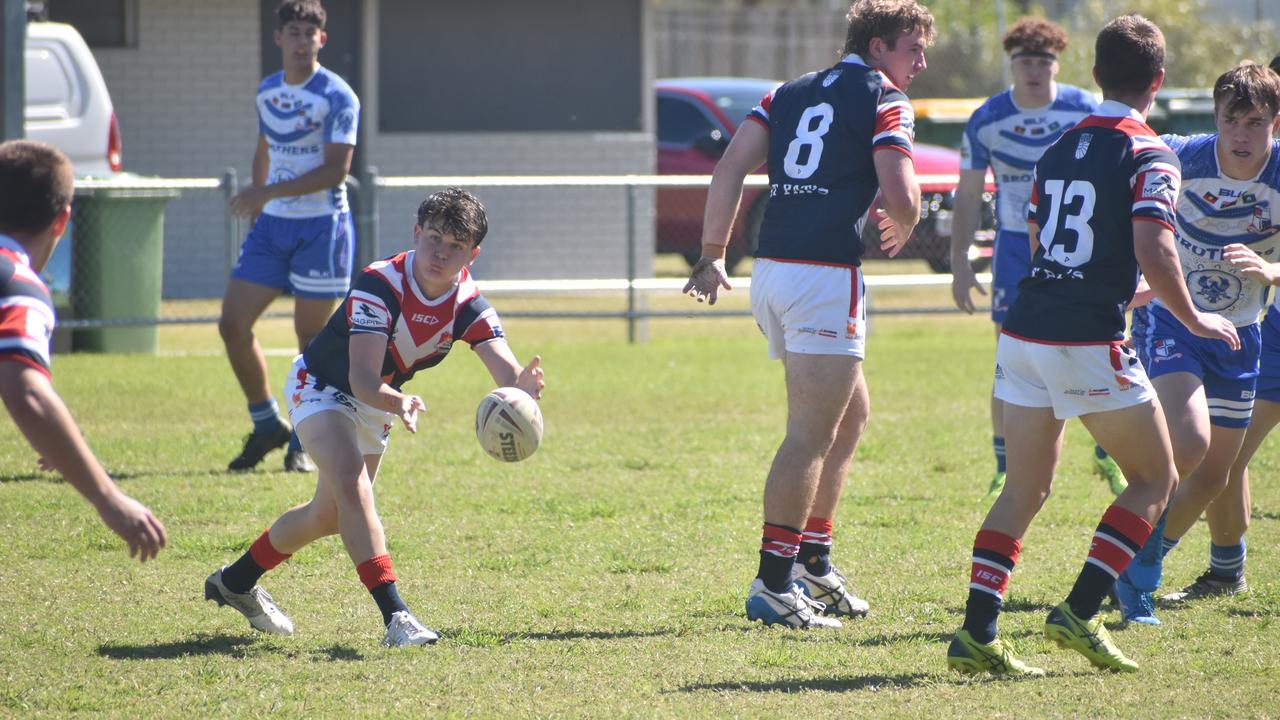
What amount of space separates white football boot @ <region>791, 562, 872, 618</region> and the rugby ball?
1120 mm

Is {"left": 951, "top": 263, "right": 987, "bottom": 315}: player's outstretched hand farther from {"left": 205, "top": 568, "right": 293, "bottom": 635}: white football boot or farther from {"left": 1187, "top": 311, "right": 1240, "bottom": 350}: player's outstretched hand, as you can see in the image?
{"left": 205, "top": 568, "right": 293, "bottom": 635}: white football boot

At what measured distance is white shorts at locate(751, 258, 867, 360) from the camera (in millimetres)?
5172

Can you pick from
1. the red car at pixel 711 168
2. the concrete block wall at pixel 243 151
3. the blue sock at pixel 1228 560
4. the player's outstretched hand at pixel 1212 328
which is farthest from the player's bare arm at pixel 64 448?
the concrete block wall at pixel 243 151

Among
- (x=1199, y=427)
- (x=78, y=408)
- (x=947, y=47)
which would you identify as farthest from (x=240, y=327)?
(x=947, y=47)

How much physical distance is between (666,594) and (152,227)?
869 cm

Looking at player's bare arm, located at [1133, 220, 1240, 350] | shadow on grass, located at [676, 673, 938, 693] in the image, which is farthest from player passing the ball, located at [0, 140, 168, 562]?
player's bare arm, located at [1133, 220, 1240, 350]

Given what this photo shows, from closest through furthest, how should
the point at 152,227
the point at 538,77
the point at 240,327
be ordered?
the point at 240,327 → the point at 152,227 → the point at 538,77

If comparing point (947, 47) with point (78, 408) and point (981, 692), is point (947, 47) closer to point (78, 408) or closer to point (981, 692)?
point (78, 408)

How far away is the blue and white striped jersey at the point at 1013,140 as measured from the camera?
25.2 feet

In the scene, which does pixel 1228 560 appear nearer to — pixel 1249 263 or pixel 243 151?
pixel 1249 263

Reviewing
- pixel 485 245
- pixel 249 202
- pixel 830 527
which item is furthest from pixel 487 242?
pixel 830 527

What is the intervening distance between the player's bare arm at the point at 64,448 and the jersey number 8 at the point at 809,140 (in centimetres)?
254

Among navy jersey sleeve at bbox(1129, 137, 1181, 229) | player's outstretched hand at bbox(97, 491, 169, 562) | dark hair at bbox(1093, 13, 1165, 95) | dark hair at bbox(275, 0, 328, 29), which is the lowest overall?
player's outstretched hand at bbox(97, 491, 169, 562)

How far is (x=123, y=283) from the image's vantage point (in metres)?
12.8
